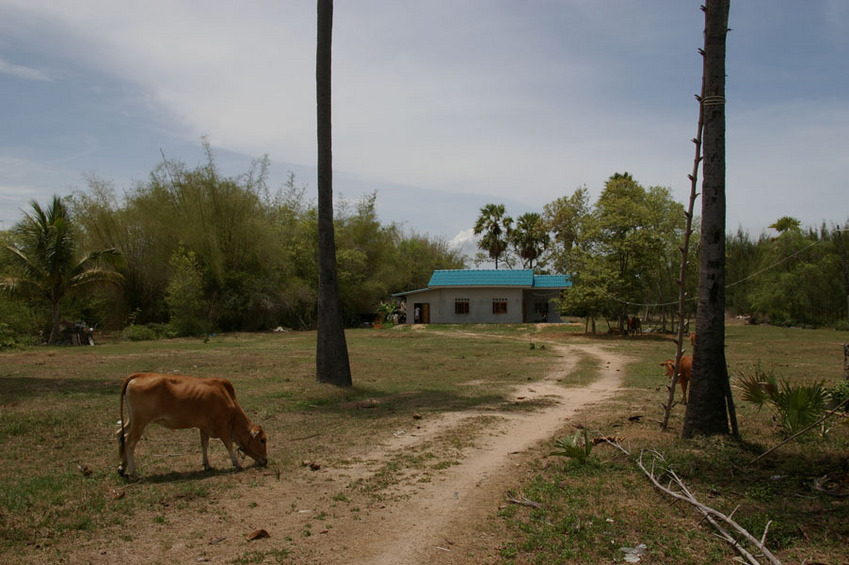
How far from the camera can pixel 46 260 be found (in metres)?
25.3

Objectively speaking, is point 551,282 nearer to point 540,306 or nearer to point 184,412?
point 540,306

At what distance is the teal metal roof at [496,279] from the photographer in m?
43.0

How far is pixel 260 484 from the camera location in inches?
238

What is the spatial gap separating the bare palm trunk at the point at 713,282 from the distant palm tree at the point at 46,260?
2632cm

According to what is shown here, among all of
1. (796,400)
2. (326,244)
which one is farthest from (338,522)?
(326,244)

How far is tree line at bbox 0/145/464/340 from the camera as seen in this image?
1021 inches

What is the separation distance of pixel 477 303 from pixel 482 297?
0.58 m

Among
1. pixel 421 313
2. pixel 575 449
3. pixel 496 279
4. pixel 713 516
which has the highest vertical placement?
pixel 496 279

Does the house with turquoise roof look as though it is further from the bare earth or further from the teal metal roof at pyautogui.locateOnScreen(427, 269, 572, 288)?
the bare earth

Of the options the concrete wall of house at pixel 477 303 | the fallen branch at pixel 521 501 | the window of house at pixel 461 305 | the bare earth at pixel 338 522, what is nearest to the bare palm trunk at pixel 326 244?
the bare earth at pixel 338 522

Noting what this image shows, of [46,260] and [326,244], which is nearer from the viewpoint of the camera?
[326,244]

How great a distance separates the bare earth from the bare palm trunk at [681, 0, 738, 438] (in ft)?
7.47

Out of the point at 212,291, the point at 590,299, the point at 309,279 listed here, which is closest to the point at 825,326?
the point at 590,299

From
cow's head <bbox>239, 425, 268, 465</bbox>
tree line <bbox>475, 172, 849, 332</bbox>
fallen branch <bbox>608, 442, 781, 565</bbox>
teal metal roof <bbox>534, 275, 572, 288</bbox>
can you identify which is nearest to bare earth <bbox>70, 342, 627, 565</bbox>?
cow's head <bbox>239, 425, 268, 465</bbox>
